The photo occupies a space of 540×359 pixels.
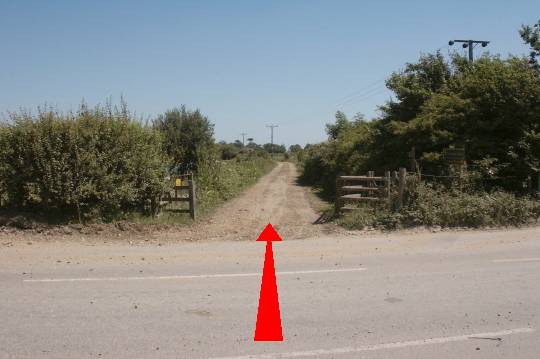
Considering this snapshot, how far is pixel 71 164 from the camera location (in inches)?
479

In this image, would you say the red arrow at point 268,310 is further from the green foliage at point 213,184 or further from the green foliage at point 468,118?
the green foliage at point 468,118

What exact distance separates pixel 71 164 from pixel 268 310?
830 cm

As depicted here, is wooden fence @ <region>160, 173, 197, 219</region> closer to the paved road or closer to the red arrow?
the paved road

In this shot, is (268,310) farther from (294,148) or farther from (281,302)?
(294,148)

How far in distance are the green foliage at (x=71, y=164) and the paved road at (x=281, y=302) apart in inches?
85.5

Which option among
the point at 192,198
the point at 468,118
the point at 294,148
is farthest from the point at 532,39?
the point at 294,148

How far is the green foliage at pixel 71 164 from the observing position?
12078 mm

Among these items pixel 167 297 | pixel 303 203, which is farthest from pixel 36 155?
pixel 303 203

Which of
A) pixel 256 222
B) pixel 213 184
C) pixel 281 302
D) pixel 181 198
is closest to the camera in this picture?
pixel 281 302

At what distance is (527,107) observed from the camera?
628 inches

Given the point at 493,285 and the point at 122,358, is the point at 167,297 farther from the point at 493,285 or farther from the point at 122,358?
the point at 493,285

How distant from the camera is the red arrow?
201 inches

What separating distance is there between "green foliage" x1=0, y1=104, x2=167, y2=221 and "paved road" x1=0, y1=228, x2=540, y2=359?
217 centimetres

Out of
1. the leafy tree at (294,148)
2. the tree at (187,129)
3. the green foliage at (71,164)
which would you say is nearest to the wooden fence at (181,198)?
the green foliage at (71,164)
